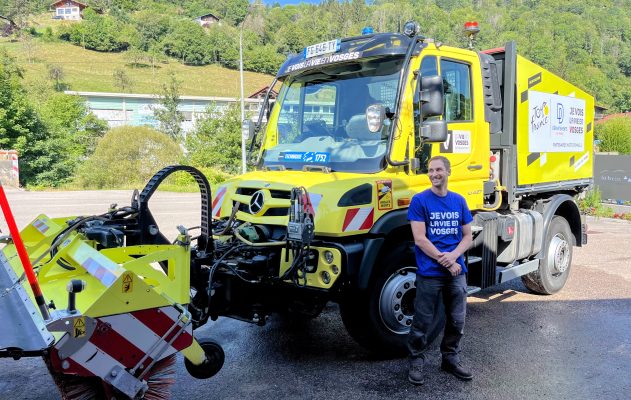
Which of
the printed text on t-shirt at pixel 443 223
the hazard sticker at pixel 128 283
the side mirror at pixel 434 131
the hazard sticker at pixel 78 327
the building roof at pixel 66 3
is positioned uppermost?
the building roof at pixel 66 3

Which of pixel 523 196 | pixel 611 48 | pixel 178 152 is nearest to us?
pixel 523 196

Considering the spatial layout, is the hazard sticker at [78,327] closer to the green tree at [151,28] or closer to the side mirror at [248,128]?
the side mirror at [248,128]

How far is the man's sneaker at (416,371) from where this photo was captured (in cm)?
417

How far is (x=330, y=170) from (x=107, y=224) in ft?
6.26

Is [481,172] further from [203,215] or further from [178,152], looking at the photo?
[178,152]

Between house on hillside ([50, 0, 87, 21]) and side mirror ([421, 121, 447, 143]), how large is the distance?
480 feet

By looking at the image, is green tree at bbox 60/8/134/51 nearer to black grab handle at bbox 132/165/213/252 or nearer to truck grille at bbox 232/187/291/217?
truck grille at bbox 232/187/291/217

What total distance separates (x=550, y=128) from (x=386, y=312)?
3.73 m

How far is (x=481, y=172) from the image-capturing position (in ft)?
18.2

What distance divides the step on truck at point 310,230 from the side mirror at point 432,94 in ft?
0.05

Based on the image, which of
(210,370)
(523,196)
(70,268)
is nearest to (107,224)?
(70,268)

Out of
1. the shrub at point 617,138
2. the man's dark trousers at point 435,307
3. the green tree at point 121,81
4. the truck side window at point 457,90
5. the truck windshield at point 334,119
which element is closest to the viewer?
the man's dark trousers at point 435,307

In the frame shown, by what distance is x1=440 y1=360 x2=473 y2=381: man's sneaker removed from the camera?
4273mm

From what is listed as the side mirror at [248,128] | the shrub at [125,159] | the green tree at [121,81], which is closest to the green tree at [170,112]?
the shrub at [125,159]
